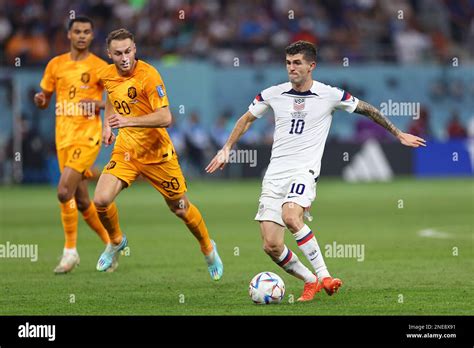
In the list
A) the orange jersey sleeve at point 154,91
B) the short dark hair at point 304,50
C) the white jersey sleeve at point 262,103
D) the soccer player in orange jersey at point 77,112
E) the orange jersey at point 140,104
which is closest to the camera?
the short dark hair at point 304,50

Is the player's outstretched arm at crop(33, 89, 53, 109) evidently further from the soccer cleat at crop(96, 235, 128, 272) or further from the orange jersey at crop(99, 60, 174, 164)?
the soccer cleat at crop(96, 235, 128, 272)

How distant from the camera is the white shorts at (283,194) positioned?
34.2 feet

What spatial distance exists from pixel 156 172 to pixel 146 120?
0.96 m

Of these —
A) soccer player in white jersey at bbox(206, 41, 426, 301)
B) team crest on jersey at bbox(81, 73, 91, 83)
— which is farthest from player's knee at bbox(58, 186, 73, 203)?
soccer player in white jersey at bbox(206, 41, 426, 301)

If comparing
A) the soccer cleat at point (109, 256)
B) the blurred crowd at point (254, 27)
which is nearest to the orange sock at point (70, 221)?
the soccer cleat at point (109, 256)

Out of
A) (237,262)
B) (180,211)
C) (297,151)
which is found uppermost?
(297,151)

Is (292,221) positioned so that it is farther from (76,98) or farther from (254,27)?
(254,27)

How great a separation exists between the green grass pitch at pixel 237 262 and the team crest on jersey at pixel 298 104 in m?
1.85

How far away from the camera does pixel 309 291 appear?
10.6m

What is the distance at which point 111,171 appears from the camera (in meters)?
11.9

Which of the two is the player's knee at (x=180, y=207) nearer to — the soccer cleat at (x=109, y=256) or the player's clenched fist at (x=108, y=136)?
the soccer cleat at (x=109, y=256)

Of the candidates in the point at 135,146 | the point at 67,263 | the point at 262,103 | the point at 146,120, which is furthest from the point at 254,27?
the point at 262,103
